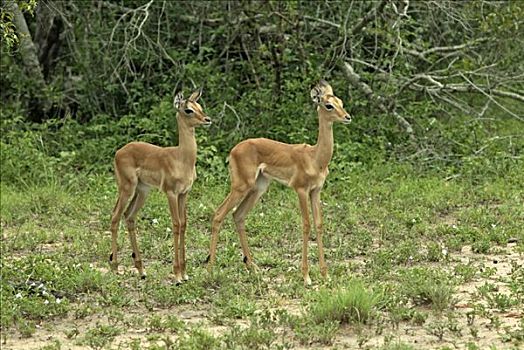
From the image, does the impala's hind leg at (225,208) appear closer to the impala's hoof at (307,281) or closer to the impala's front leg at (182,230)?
the impala's front leg at (182,230)

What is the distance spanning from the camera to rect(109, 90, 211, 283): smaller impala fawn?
320 inches

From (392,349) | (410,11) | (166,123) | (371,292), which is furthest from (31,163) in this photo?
(392,349)

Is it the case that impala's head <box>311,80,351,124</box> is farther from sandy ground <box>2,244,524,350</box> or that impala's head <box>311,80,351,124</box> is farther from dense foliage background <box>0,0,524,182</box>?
dense foliage background <box>0,0,524,182</box>

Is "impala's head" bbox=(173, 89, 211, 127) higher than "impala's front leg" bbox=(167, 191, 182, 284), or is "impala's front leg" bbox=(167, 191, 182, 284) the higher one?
"impala's head" bbox=(173, 89, 211, 127)

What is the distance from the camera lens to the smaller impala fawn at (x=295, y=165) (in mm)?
8227

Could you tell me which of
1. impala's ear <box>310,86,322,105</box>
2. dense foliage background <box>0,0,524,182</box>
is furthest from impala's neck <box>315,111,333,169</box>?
dense foliage background <box>0,0,524,182</box>

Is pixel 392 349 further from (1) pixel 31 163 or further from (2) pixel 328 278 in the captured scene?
(1) pixel 31 163

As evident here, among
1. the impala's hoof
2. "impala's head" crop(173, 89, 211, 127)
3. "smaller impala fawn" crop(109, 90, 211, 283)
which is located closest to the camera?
the impala's hoof

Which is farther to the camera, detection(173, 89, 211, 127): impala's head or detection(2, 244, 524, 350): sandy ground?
detection(173, 89, 211, 127): impala's head

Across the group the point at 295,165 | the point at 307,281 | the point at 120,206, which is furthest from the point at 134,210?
the point at 307,281

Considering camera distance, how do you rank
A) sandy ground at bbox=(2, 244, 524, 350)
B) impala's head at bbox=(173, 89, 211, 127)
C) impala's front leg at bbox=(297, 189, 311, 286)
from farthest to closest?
impala's head at bbox=(173, 89, 211, 127)
impala's front leg at bbox=(297, 189, 311, 286)
sandy ground at bbox=(2, 244, 524, 350)

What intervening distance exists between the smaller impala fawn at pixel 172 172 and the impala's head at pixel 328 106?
0.88 metres

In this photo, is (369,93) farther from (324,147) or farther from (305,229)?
(305,229)

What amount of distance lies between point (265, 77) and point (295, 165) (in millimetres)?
5284
